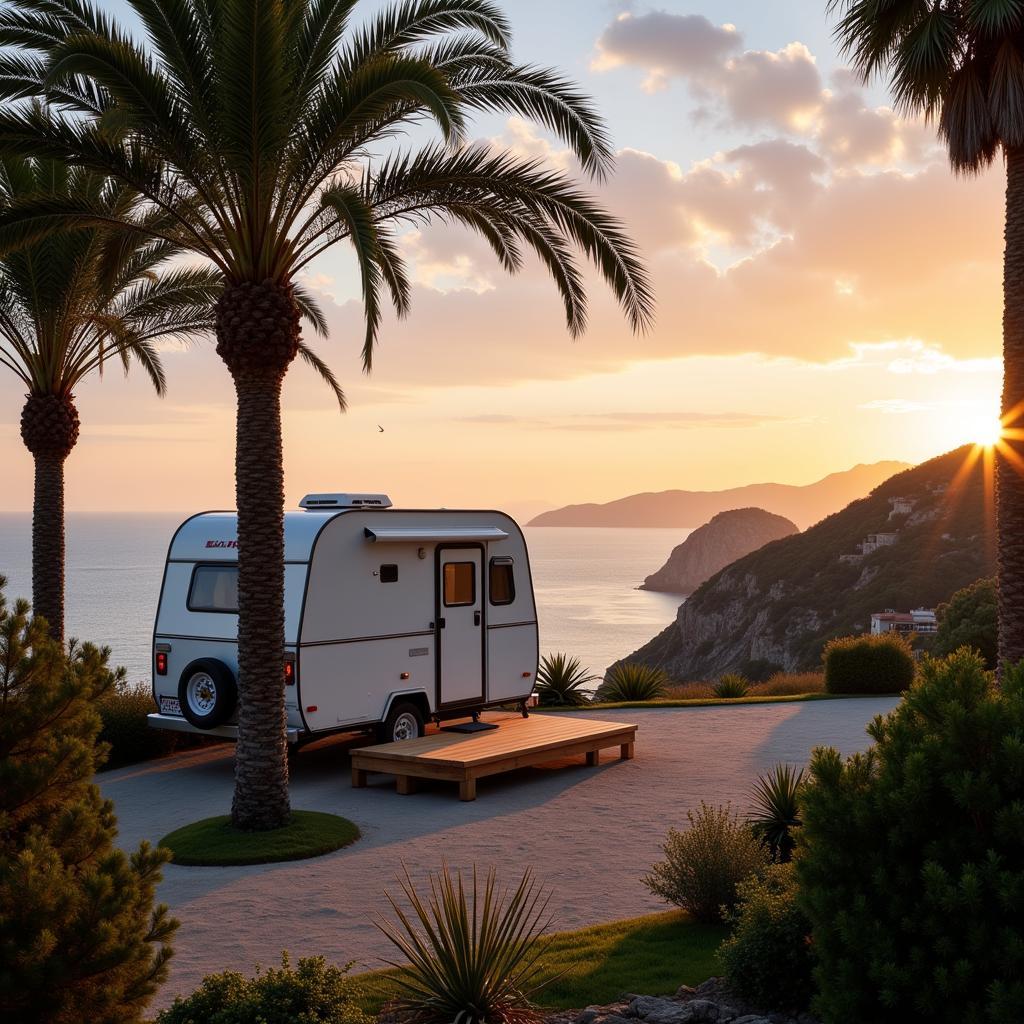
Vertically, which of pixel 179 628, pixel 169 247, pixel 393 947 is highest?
pixel 169 247

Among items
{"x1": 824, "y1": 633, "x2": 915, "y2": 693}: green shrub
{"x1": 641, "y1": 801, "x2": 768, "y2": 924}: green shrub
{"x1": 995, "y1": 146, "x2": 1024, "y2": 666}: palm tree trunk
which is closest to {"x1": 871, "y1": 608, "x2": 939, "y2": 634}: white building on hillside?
{"x1": 824, "y1": 633, "x2": 915, "y2": 693}: green shrub

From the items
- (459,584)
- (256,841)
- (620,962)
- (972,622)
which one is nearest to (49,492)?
(459,584)

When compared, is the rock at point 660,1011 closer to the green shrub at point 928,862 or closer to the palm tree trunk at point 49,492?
the green shrub at point 928,862

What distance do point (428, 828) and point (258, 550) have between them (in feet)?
9.98

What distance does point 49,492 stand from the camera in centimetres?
1653

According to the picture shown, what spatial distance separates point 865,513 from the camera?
70.9 meters

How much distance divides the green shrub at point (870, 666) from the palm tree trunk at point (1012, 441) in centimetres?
723

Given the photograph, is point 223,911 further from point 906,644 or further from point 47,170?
point 906,644

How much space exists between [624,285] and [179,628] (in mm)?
6737

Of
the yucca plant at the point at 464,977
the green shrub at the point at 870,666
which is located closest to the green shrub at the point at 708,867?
the yucca plant at the point at 464,977

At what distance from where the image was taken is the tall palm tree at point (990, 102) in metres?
13.5

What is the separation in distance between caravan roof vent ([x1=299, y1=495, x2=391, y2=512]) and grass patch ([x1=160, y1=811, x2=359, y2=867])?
13.3ft

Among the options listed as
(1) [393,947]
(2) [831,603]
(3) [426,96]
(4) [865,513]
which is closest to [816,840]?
(1) [393,947]

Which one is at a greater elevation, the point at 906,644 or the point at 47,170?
the point at 47,170
